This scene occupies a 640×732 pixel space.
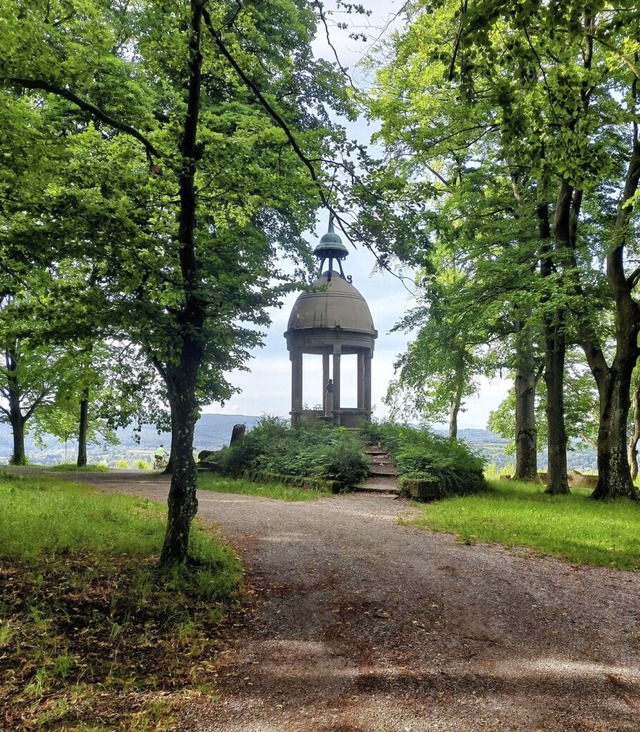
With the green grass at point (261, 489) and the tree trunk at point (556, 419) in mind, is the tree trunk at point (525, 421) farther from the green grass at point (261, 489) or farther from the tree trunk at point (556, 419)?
the green grass at point (261, 489)

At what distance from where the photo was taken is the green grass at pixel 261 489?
1116 cm

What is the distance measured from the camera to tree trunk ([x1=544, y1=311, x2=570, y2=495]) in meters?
12.6

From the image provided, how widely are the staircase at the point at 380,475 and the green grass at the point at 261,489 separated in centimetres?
106

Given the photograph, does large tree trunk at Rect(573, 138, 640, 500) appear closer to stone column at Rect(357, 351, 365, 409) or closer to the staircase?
the staircase

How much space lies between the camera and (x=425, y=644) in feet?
12.8

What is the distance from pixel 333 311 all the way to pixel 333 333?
806 mm

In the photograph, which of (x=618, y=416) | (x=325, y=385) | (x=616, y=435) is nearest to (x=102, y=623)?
(x=616, y=435)

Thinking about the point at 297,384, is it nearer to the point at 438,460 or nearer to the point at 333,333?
the point at 333,333

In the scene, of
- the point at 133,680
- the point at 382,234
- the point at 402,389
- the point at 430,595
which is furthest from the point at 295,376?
the point at 133,680

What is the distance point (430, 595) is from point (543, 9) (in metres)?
5.05

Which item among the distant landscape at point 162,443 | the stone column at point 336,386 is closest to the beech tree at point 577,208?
the distant landscape at point 162,443

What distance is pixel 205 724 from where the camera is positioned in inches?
116

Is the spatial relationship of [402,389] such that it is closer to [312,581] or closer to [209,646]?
[312,581]

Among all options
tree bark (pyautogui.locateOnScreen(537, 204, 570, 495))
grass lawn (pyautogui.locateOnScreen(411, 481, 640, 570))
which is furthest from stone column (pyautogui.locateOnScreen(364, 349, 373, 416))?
grass lawn (pyautogui.locateOnScreen(411, 481, 640, 570))
